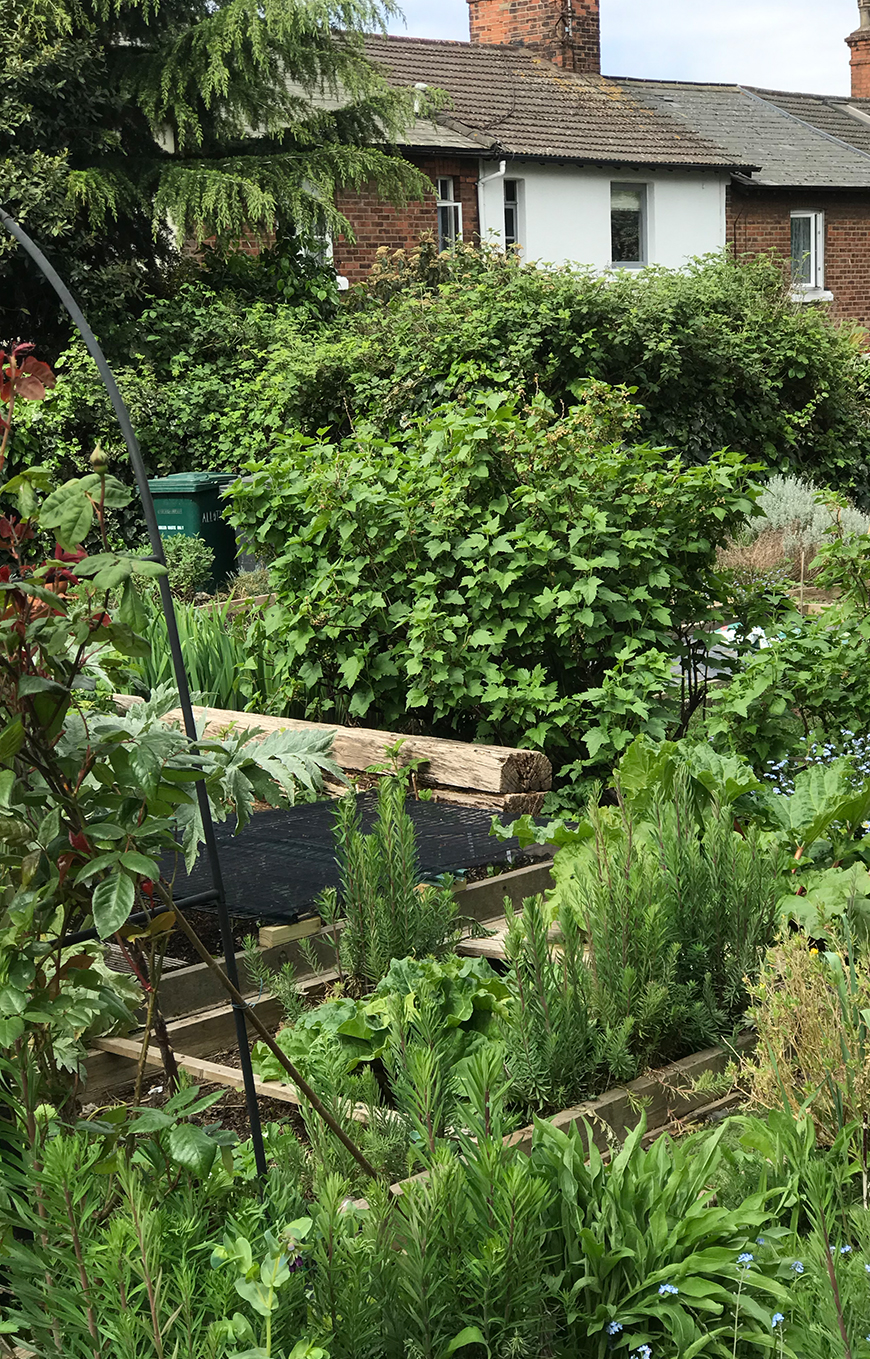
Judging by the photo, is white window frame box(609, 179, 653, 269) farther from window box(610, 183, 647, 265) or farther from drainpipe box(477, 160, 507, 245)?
drainpipe box(477, 160, 507, 245)

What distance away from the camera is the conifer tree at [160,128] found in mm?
13341

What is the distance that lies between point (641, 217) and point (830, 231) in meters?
4.69

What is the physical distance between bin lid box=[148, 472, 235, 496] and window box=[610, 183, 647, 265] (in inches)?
534

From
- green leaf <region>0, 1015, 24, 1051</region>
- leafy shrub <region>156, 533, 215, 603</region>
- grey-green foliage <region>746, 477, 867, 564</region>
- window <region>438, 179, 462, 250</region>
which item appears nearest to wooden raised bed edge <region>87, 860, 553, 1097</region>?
green leaf <region>0, 1015, 24, 1051</region>

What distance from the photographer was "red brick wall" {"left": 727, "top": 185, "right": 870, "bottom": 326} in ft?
78.8

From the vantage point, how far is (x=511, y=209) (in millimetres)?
21312

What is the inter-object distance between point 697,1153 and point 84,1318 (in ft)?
3.87

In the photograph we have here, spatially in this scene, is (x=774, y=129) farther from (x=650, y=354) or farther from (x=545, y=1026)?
(x=545, y=1026)

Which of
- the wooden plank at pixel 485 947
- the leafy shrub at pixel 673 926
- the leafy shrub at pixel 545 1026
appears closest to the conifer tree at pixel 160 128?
the wooden plank at pixel 485 947

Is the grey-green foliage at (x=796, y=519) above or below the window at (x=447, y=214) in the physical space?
below

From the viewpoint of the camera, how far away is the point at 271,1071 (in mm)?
2826

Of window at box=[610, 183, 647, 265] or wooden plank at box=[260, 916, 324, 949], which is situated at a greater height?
window at box=[610, 183, 647, 265]

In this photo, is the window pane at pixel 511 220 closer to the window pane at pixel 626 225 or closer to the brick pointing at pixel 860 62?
the window pane at pixel 626 225

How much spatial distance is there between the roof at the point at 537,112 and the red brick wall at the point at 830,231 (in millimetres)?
863
